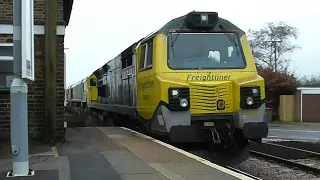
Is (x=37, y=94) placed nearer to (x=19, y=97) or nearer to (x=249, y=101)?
(x=19, y=97)

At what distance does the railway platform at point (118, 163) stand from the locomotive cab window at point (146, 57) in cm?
178

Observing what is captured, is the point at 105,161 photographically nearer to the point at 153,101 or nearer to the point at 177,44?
the point at 153,101

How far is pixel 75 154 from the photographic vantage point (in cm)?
866

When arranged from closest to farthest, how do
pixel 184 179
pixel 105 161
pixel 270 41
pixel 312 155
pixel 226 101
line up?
pixel 184 179 < pixel 105 161 < pixel 226 101 < pixel 312 155 < pixel 270 41

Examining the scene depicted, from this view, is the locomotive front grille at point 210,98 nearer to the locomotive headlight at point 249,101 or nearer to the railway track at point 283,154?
the locomotive headlight at point 249,101

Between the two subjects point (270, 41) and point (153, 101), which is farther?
point (270, 41)

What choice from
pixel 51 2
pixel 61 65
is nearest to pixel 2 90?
pixel 61 65

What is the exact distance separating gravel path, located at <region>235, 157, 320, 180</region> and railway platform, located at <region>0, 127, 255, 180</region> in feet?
7.84

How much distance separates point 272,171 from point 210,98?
2.51 meters

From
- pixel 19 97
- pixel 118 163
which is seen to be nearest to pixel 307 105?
pixel 118 163

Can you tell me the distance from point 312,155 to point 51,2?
850 centimetres

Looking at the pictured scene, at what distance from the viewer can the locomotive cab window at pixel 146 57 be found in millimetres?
10575

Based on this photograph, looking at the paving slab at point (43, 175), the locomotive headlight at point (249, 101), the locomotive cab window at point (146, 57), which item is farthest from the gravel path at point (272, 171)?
the paving slab at point (43, 175)

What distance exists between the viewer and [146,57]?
10.9 m
